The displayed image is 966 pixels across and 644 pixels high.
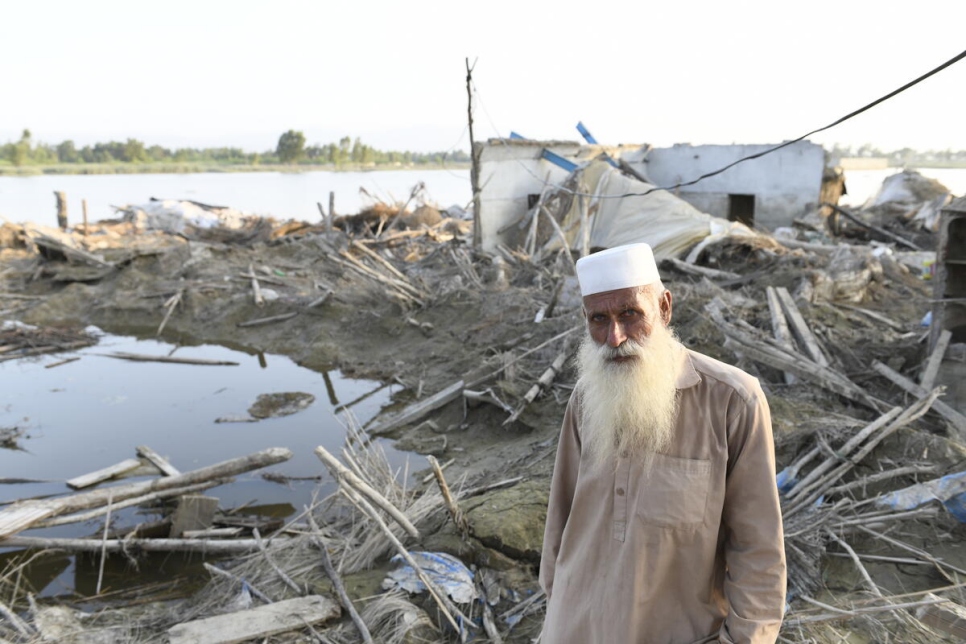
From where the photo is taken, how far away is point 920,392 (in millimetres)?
6098

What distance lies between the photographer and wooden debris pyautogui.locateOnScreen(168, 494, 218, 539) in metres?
6.05

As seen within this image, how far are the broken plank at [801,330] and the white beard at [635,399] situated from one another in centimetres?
546

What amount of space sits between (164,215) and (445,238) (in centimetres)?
1197

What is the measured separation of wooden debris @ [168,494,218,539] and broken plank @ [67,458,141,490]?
1.65 metres

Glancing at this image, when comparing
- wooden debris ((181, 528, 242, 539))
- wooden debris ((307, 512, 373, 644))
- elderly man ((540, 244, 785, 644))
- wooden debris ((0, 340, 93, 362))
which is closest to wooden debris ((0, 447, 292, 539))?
wooden debris ((181, 528, 242, 539))

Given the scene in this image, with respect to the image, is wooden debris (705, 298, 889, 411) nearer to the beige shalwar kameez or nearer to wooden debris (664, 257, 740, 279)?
wooden debris (664, 257, 740, 279)

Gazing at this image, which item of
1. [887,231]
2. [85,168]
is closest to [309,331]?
[887,231]

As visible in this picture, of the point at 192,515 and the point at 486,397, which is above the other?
the point at 486,397

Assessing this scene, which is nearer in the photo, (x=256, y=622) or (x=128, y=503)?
(x=256, y=622)

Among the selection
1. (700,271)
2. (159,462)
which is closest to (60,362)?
(159,462)

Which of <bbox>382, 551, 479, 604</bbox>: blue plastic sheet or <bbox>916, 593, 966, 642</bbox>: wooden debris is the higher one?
<bbox>916, 593, 966, 642</bbox>: wooden debris

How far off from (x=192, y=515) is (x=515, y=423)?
348cm

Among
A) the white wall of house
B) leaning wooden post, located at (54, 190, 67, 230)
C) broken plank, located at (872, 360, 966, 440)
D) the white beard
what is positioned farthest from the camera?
leaning wooden post, located at (54, 190, 67, 230)

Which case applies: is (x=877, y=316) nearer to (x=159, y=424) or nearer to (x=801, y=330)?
(x=801, y=330)
